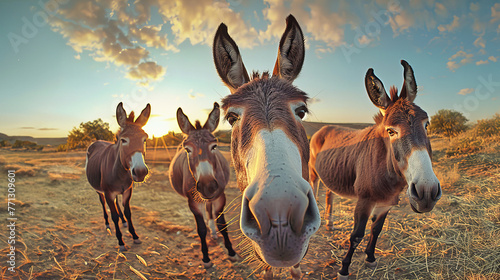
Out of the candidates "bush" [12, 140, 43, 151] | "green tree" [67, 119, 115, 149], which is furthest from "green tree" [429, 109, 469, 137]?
"bush" [12, 140, 43, 151]

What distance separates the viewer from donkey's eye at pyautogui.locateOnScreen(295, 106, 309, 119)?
2074mm

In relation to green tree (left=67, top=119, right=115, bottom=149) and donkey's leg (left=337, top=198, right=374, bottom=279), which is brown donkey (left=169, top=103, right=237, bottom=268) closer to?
donkey's leg (left=337, top=198, right=374, bottom=279)

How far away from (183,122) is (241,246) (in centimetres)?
346

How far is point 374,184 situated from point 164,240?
5383 mm

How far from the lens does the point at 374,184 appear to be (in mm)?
3385

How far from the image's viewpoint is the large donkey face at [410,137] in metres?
2.48

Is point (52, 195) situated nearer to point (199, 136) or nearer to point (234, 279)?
point (199, 136)

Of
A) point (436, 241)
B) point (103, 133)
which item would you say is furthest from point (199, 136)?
point (103, 133)

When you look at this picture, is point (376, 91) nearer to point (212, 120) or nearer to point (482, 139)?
point (212, 120)

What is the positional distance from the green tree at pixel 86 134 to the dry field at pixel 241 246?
52.3 feet

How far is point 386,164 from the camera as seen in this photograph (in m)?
3.30

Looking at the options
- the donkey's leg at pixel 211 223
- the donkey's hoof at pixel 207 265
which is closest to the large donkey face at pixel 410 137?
the donkey's hoof at pixel 207 265

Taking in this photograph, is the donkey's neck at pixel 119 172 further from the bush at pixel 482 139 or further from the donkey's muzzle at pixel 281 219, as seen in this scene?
the bush at pixel 482 139

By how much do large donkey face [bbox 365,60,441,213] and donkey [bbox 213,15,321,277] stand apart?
1.66 meters
